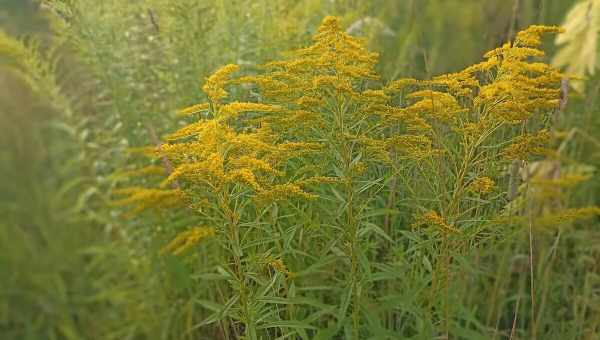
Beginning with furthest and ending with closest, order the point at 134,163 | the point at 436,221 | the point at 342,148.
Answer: the point at 134,163, the point at 342,148, the point at 436,221

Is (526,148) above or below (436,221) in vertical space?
above

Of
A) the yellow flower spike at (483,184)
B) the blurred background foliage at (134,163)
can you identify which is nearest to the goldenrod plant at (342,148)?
the yellow flower spike at (483,184)

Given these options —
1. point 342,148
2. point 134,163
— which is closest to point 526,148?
point 342,148

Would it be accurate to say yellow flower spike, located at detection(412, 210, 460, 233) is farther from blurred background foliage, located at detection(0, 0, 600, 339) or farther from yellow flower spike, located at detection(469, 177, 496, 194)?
blurred background foliage, located at detection(0, 0, 600, 339)

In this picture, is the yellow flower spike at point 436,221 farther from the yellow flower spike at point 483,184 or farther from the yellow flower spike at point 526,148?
the yellow flower spike at point 526,148

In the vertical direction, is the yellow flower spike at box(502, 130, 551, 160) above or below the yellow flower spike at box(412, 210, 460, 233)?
above

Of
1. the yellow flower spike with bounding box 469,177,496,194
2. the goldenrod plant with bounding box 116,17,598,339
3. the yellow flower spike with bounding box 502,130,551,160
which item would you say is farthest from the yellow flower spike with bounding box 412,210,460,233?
the yellow flower spike with bounding box 502,130,551,160

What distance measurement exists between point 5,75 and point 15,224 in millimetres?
1129

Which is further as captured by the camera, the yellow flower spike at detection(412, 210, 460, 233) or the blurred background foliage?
the blurred background foliage

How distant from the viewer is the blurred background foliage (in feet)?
8.22

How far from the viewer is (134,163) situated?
3.03m

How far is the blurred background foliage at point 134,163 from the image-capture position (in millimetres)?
2506

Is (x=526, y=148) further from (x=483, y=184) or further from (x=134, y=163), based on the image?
(x=134, y=163)

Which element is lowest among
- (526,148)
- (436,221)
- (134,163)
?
(436,221)
